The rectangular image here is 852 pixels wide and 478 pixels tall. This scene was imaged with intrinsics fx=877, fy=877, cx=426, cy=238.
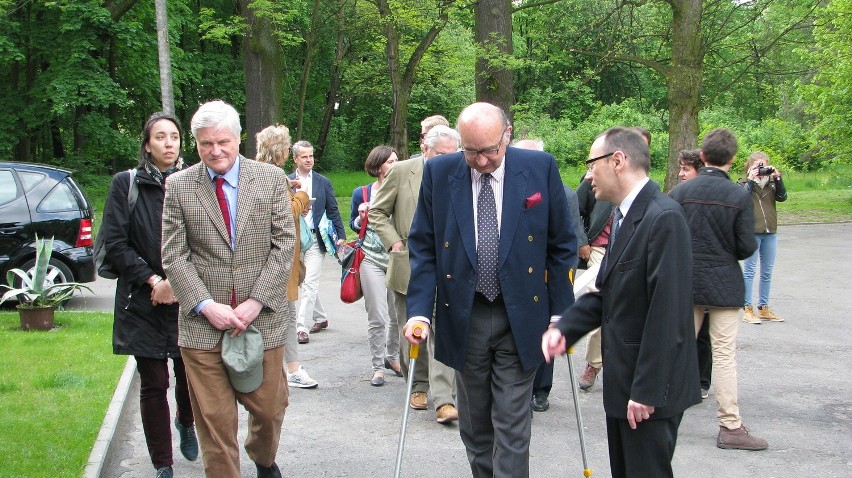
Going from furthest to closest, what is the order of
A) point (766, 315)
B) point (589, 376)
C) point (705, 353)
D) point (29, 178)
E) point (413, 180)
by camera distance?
point (29, 178), point (766, 315), point (589, 376), point (705, 353), point (413, 180)

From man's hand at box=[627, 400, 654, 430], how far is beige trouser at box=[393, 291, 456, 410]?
2742 mm

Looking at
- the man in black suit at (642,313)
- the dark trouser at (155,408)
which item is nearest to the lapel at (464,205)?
the man in black suit at (642,313)

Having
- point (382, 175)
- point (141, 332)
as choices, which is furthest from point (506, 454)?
point (382, 175)

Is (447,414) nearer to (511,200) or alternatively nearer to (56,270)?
(511,200)

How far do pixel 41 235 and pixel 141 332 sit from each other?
7423mm

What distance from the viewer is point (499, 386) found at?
4.43m

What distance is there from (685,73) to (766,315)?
754 cm

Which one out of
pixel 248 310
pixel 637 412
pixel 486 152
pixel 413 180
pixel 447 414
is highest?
pixel 486 152

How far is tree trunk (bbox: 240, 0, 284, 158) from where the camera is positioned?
1922 cm

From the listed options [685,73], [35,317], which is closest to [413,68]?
[685,73]

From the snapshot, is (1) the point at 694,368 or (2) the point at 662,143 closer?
(1) the point at 694,368

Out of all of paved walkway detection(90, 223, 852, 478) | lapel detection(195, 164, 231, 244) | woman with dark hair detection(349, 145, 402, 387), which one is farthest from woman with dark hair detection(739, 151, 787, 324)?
lapel detection(195, 164, 231, 244)

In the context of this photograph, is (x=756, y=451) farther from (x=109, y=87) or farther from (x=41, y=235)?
(x=109, y=87)

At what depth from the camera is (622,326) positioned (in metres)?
3.66
